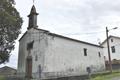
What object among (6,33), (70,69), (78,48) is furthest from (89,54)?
(6,33)

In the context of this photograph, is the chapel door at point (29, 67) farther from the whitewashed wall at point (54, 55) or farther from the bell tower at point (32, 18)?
the bell tower at point (32, 18)

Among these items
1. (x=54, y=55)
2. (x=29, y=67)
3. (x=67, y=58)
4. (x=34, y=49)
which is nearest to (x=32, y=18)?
(x=34, y=49)

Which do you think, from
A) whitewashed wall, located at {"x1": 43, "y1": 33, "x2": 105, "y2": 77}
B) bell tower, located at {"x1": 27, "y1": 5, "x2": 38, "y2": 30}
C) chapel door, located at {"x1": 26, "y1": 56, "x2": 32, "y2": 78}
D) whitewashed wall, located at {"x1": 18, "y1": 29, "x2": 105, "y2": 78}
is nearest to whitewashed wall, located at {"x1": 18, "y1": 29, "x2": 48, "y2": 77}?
whitewashed wall, located at {"x1": 18, "y1": 29, "x2": 105, "y2": 78}

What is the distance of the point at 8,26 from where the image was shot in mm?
25031

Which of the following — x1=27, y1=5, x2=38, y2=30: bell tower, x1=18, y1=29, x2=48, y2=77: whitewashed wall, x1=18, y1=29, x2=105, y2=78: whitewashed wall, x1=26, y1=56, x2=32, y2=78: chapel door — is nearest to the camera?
x1=18, y1=29, x2=105, y2=78: whitewashed wall

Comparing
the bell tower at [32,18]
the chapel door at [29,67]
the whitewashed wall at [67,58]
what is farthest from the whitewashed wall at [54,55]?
the chapel door at [29,67]

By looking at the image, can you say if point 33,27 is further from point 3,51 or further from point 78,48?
point 78,48

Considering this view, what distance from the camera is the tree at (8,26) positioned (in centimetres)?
2417

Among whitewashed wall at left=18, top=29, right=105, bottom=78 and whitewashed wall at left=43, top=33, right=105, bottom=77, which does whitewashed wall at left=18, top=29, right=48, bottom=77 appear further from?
whitewashed wall at left=43, top=33, right=105, bottom=77

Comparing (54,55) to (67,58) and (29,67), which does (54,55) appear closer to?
(67,58)

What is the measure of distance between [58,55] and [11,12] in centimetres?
969

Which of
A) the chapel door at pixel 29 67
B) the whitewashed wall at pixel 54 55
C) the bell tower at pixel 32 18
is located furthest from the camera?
the bell tower at pixel 32 18

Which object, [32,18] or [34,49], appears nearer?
[34,49]

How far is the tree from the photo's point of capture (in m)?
24.2
